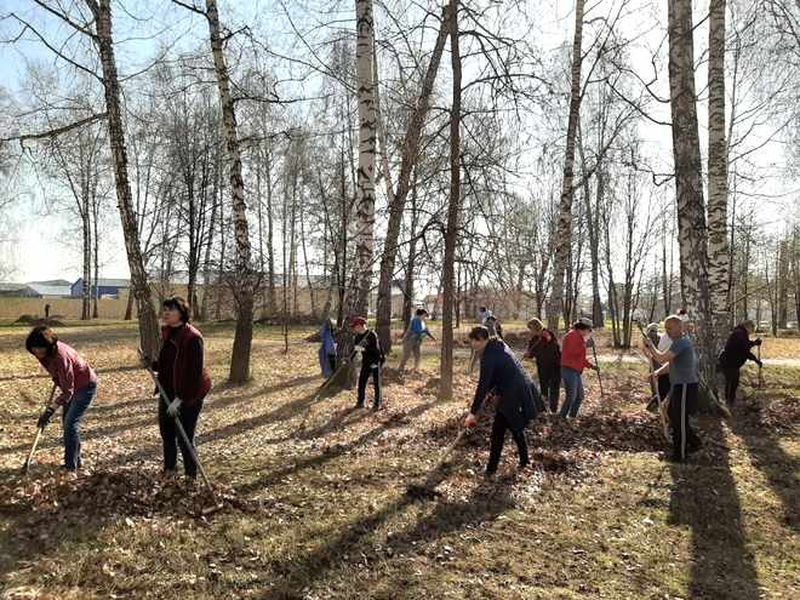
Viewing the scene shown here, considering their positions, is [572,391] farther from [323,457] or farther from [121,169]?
[121,169]

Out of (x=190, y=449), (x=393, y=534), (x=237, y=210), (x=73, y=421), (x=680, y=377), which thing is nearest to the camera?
(x=393, y=534)

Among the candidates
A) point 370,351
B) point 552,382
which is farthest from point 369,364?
point 552,382

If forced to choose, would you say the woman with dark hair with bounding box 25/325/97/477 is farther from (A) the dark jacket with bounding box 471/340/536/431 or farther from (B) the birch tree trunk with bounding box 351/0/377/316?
(B) the birch tree trunk with bounding box 351/0/377/316

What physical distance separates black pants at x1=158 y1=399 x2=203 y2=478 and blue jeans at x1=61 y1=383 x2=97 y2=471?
0.88 meters

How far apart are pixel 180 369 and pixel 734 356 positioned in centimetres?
890

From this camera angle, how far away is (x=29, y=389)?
36.0ft

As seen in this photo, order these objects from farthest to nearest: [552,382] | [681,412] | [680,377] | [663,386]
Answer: [552,382], [663,386], [681,412], [680,377]

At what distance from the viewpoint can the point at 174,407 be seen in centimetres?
554

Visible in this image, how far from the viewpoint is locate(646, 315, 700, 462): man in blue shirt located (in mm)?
7094

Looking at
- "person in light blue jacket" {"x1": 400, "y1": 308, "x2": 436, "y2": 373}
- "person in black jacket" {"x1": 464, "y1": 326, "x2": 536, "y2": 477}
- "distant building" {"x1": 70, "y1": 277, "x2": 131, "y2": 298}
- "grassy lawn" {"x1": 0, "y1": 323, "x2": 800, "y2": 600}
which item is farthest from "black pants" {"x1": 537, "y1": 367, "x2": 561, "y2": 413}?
"distant building" {"x1": 70, "y1": 277, "x2": 131, "y2": 298}

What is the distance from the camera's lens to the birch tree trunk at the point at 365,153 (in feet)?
33.7

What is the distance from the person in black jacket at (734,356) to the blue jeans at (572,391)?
2.88 m

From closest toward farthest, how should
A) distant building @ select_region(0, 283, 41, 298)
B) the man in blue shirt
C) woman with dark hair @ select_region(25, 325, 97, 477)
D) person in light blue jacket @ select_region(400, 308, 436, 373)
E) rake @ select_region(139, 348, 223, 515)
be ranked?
1. rake @ select_region(139, 348, 223, 515)
2. woman with dark hair @ select_region(25, 325, 97, 477)
3. the man in blue shirt
4. person in light blue jacket @ select_region(400, 308, 436, 373)
5. distant building @ select_region(0, 283, 41, 298)

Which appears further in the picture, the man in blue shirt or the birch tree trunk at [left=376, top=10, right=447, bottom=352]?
the birch tree trunk at [left=376, top=10, right=447, bottom=352]
